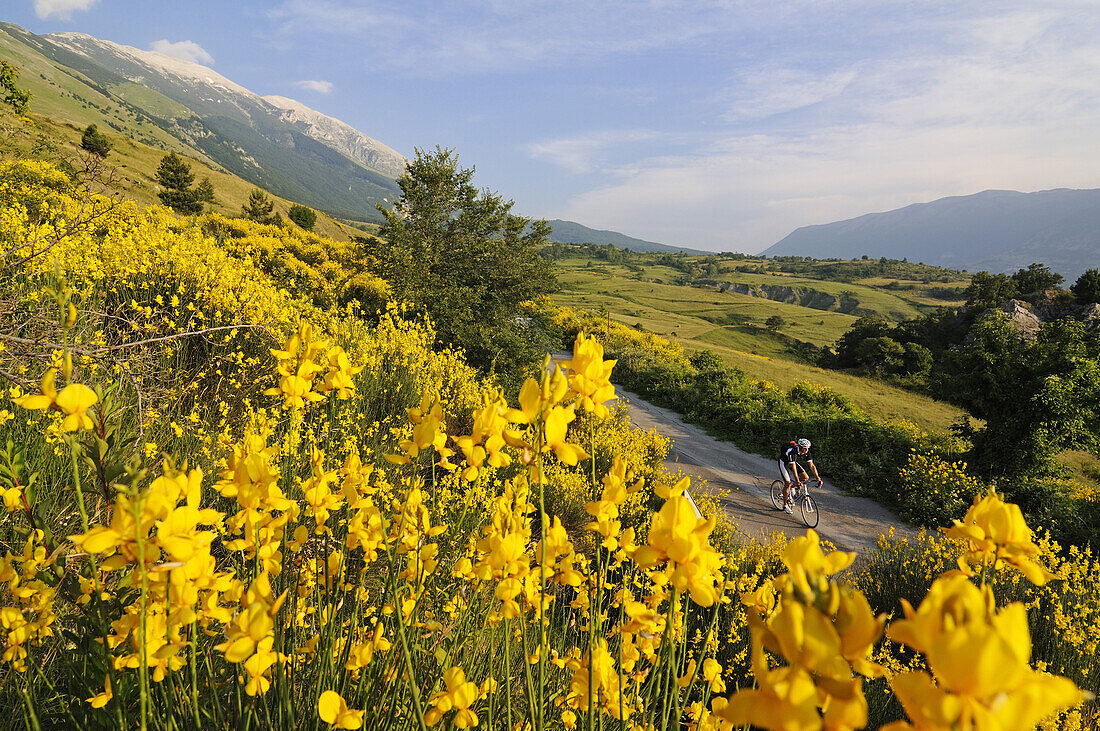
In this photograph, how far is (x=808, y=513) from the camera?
7996 mm

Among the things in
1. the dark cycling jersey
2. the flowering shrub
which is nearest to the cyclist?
the dark cycling jersey

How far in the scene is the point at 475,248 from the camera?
41.2ft

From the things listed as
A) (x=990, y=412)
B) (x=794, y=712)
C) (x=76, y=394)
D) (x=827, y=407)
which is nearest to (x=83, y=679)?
(x=76, y=394)

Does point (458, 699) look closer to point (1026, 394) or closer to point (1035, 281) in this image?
point (1026, 394)

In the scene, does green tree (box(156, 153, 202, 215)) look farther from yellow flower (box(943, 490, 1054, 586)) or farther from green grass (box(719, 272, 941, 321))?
green grass (box(719, 272, 941, 321))

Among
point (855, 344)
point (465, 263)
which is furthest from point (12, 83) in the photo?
point (855, 344)

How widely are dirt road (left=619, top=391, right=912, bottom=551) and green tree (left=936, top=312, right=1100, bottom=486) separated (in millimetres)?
2680

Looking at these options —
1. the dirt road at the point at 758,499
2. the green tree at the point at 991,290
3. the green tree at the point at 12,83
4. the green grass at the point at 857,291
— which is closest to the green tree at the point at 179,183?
the green tree at the point at 12,83

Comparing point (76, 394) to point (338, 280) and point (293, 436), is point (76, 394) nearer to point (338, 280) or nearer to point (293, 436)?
point (293, 436)

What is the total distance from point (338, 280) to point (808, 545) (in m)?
14.7

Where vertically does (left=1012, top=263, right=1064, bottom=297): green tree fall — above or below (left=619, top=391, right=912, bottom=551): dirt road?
above

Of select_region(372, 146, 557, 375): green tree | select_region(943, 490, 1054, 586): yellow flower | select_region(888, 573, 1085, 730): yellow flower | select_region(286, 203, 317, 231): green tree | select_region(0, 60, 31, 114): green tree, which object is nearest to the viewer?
select_region(888, 573, 1085, 730): yellow flower

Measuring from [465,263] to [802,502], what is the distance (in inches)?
372

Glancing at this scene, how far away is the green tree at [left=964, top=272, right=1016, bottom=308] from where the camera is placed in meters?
32.1
